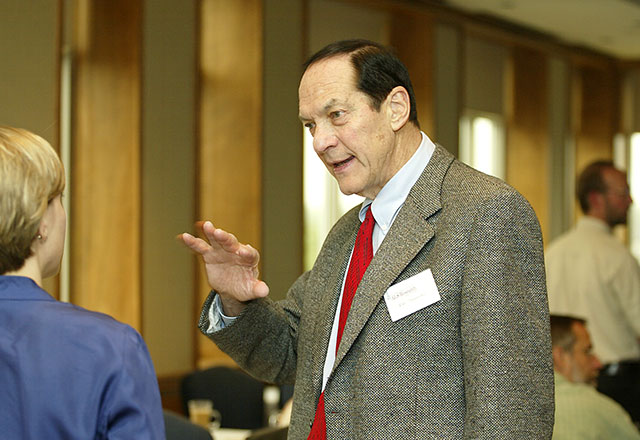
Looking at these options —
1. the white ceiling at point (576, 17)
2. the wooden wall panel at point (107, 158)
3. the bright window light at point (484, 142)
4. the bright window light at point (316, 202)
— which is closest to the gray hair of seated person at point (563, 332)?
the wooden wall panel at point (107, 158)

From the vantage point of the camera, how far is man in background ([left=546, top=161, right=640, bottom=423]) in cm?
526

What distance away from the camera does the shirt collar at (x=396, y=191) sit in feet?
5.82

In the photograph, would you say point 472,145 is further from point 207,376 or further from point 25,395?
point 25,395

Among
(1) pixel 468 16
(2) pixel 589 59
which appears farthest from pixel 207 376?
(2) pixel 589 59

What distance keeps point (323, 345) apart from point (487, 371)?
15.0 inches

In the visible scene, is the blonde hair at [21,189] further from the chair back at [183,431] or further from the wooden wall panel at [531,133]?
the wooden wall panel at [531,133]

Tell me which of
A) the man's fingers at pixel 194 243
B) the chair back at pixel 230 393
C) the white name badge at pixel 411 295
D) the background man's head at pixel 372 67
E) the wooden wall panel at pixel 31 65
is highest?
the wooden wall panel at pixel 31 65

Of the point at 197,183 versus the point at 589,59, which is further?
the point at 589,59

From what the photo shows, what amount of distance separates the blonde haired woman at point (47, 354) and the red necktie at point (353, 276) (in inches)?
17.1

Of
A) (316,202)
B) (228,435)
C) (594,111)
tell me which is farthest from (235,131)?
(594,111)

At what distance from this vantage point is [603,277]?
5.25 m

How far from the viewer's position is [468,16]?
826 cm

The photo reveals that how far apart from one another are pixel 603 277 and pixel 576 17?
432 cm

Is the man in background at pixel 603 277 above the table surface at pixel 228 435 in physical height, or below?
above
